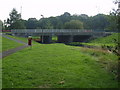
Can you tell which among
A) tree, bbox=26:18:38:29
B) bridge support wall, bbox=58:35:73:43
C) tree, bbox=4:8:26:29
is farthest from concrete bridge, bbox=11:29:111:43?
tree, bbox=26:18:38:29

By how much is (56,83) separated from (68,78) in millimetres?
843

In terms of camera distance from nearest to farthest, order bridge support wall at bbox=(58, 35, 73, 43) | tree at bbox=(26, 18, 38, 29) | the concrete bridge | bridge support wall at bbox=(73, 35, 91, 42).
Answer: the concrete bridge → bridge support wall at bbox=(58, 35, 73, 43) → bridge support wall at bbox=(73, 35, 91, 42) → tree at bbox=(26, 18, 38, 29)

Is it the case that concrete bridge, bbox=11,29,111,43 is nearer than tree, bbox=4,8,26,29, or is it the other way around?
concrete bridge, bbox=11,29,111,43

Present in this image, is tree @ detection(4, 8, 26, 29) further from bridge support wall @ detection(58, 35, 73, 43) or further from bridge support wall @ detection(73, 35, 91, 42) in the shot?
bridge support wall @ detection(73, 35, 91, 42)

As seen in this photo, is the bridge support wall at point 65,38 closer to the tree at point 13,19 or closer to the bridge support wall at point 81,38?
the bridge support wall at point 81,38

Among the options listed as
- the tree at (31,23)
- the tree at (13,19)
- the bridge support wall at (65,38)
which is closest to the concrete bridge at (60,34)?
the bridge support wall at (65,38)

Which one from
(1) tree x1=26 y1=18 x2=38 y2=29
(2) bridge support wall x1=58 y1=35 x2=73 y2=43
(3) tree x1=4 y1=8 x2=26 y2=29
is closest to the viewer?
(2) bridge support wall x1=58 y1=35 x2=73 y2=43

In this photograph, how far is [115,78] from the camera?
23.1ft

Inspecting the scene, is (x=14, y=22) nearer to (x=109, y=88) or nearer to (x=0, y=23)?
(x=0, y=23)

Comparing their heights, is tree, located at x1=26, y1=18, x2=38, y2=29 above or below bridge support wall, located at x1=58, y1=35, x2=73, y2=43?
above

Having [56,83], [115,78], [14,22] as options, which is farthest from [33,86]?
[14,22]

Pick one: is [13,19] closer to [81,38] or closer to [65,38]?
[65,38]

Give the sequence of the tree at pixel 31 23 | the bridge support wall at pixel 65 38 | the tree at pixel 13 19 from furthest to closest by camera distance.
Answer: the tree at pixel 31 23
the tree at pixel 13 19
the bridge support wall at pixel 65 38

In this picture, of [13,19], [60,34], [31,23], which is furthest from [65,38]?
[31,23]
